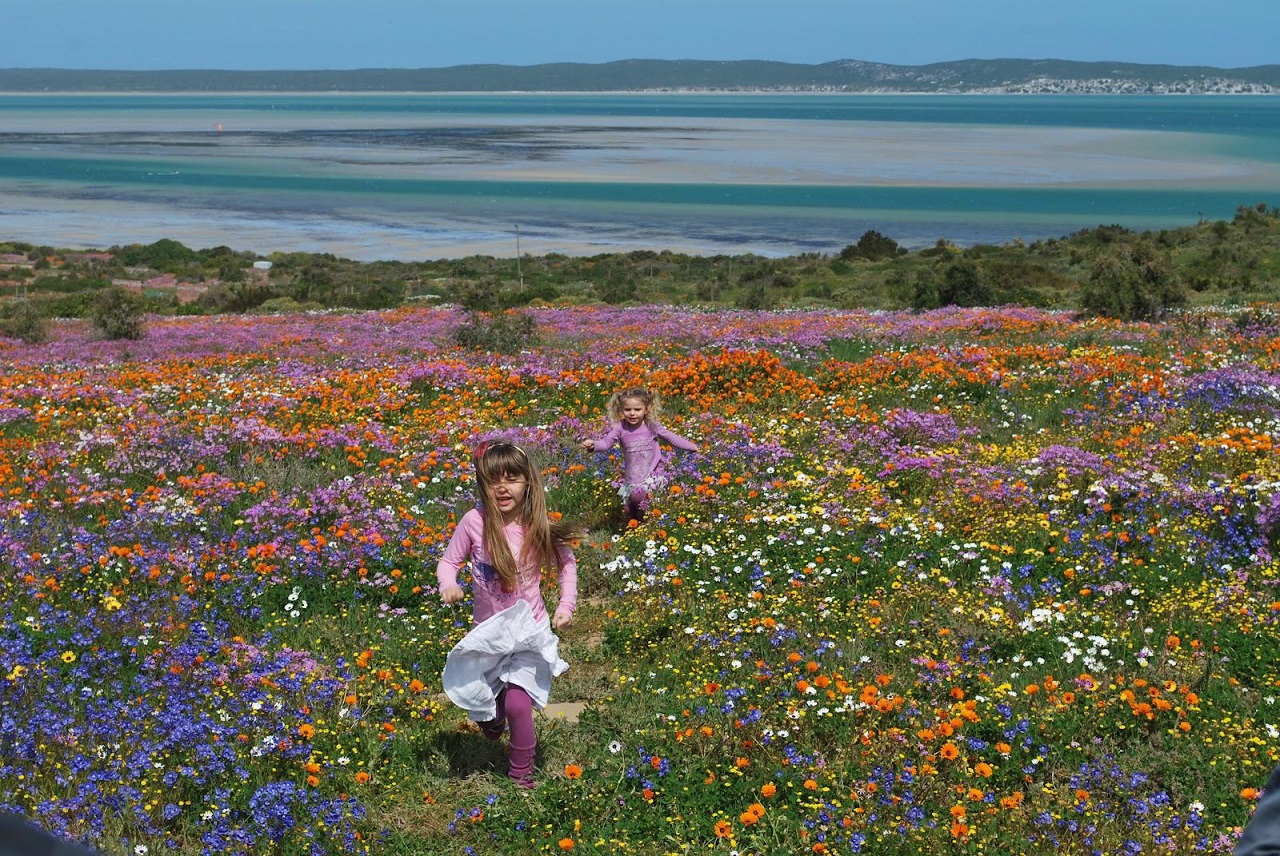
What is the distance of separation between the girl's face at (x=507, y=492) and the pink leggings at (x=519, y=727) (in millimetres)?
→ 964

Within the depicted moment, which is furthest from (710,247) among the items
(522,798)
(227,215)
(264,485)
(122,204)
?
(522,798)

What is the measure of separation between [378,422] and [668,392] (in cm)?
374

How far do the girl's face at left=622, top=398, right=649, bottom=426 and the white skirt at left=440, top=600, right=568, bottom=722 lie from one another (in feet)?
12.8

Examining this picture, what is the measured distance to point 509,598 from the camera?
6.31 meters

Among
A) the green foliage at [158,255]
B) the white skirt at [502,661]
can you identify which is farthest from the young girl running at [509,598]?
the green foliage at [158,255]

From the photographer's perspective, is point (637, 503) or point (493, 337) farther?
point (493, 337)

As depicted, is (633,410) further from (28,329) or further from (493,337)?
(28,329)

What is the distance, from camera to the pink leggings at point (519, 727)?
612 cm

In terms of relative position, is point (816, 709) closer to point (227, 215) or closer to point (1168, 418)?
point (1168, 418)

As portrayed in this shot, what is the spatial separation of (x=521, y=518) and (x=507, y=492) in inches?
8.0

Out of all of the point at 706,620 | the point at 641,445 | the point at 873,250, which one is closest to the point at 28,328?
the point at 641,445

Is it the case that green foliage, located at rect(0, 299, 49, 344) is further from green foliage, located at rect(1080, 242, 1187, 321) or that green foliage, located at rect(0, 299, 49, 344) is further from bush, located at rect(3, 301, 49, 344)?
green foliage, located at rect(1080, 242, 1187, 321)

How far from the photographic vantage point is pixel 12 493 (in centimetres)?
1076

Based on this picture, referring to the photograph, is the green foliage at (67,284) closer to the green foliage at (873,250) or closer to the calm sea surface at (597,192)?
the calm sea surface at (597,192)
